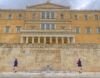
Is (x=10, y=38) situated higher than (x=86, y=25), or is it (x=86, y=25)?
(x=86, y=25)

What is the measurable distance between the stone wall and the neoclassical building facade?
18570 millimetres

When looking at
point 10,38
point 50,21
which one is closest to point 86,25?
point 50,21

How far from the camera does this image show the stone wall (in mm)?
16438

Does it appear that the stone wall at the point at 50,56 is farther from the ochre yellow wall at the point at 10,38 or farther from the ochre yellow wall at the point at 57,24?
the ochre yellow wall at the point at 57,24

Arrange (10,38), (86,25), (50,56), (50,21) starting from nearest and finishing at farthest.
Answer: (50,56) → (10,38) → (50,21) → (86,25)

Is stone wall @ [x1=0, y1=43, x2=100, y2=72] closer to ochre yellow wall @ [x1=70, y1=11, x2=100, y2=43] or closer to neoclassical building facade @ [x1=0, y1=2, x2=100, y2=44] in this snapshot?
neoclassical building facade @ [x1=0, y1=2, x2=100, y2=44]

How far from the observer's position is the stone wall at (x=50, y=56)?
1644cm

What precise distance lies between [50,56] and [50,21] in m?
23.3

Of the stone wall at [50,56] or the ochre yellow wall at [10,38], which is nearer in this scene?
the stone wall at [50,56]

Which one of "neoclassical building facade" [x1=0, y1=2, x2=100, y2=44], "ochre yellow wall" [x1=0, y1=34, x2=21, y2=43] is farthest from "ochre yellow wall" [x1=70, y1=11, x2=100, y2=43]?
"ochre yellow wall" [x1=0, y1=34, x2=21, y2=43]

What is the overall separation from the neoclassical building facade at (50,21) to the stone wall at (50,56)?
18.6m

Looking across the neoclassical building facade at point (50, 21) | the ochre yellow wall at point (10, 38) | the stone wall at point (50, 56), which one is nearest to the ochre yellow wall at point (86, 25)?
the neoclassical building facade at point (50, 21)

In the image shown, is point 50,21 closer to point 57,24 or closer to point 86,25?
point 57,24

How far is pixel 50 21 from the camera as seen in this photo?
3916 cm
